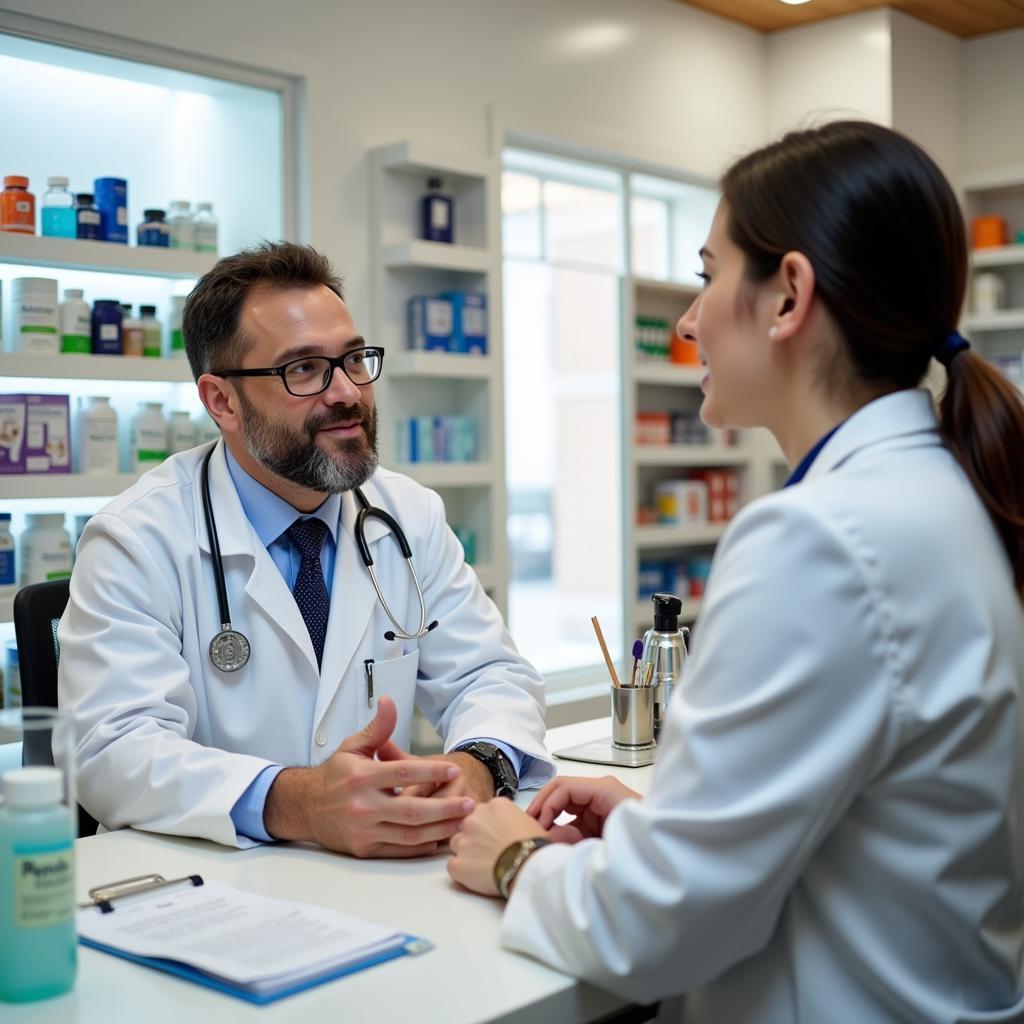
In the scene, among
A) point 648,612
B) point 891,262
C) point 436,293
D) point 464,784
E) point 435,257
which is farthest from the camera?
point 648,612

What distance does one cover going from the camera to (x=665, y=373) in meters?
4.73

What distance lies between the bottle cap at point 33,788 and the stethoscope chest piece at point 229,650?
75 centimetres

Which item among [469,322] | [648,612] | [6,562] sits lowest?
[648,612]

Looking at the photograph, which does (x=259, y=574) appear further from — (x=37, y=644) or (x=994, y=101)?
(x=994, y=101)

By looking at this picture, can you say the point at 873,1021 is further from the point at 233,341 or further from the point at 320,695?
the point at 233,341

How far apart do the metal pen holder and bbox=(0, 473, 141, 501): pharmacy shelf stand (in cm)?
170

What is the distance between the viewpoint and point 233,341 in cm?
203

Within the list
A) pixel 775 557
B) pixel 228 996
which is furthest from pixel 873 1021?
pixel 228 996

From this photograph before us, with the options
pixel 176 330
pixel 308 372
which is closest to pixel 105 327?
pixel 176 330

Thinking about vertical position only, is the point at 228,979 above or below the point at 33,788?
below

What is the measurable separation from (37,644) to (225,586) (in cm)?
32

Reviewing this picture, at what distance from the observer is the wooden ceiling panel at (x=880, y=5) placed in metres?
4.70

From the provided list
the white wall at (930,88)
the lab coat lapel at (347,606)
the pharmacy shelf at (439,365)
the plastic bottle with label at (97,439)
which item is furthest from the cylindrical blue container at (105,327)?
the white wall at (930,88)

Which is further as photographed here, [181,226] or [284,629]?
[181,226]
